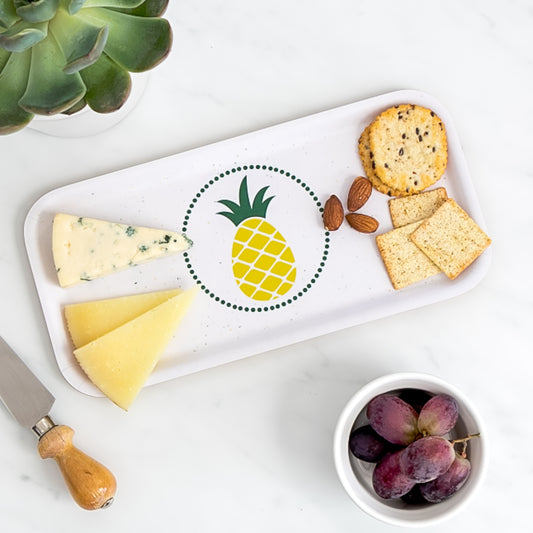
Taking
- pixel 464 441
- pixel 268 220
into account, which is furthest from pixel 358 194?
pixel 464 441

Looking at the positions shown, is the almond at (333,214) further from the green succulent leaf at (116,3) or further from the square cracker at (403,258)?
the green succulent leaf at (116,3)

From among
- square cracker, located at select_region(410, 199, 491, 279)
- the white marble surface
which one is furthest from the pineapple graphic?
square cracker, located at select_region(410, 199, 491, 279)

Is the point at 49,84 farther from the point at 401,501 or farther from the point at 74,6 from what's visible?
the point at 401,501

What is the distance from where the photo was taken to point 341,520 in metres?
1.12

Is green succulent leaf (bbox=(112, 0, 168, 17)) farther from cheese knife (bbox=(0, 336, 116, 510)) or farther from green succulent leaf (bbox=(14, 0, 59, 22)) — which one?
cheese knife (bbox=(0, 336, 116, 510))

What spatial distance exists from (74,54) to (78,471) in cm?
60

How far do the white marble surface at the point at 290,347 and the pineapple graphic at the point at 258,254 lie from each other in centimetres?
10

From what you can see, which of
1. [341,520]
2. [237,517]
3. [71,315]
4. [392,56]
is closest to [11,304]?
[71,315]

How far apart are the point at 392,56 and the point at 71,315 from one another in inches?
26.0

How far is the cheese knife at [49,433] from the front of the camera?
41.7 inches

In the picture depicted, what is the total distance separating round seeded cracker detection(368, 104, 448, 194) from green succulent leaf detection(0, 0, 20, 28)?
0.55m

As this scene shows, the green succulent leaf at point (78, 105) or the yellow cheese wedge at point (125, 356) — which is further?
the yellow cheese wedge at point (125, 356)

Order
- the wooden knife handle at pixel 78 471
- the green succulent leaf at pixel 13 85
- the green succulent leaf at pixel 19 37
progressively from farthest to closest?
the wooden knife handle at pixel 78 471 → the green succulent leaf at pixel 13 85 → the green succulent leaf at pixel 19 37

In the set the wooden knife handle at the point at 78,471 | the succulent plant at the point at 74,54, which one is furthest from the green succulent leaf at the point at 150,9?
the wooden knife handle at the point at 78,471
